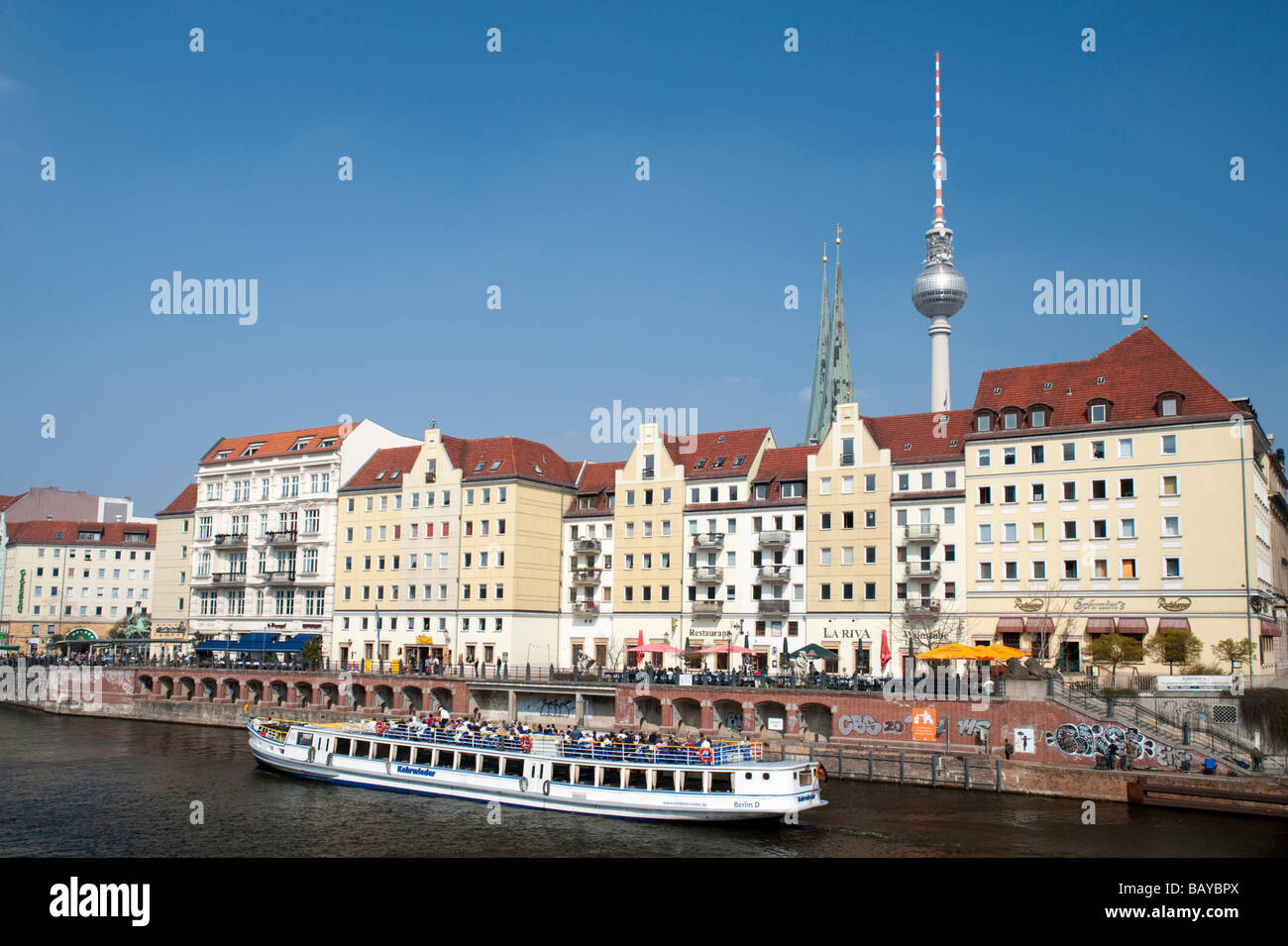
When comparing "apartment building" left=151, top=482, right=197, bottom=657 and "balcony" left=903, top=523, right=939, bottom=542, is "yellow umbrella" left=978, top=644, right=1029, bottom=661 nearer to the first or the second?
"balcony" left=903, top=523, right=939, bottom=542

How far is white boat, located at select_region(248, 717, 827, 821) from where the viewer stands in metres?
49.7

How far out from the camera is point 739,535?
88.1m

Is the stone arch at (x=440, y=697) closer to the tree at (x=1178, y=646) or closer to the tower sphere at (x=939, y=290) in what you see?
the tree at (x=1178, y=646)

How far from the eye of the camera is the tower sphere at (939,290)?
138 m

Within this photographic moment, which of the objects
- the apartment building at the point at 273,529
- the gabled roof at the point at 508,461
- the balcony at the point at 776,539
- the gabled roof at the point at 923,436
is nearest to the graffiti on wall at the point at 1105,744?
the gabled roof at the point at 923,436

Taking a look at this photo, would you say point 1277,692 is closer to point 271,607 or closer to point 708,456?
point 708,456

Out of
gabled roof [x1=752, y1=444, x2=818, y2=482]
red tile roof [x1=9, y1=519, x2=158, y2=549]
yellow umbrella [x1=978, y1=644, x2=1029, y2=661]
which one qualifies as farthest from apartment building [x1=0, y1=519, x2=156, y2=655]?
yellow umbrella [x1=978, y1=644, x2=1029, y2=661]

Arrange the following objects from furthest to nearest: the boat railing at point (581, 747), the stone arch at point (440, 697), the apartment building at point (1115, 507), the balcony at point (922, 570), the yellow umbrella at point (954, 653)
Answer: the stone arch at point (440, 697), the balcony at point (922, 570), the apartment building at point (1115, 507), the yellow umbrella at point (954, 653), the boat railing at point (581, 747)

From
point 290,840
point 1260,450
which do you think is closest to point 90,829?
point 290,840

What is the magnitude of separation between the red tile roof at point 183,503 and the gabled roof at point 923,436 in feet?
253
